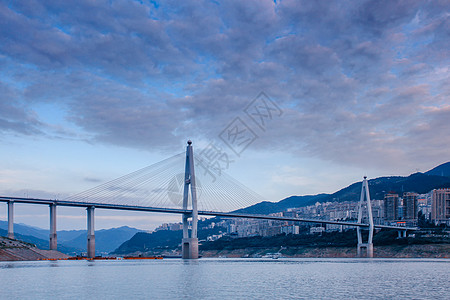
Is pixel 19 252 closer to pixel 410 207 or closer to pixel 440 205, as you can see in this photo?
pixel 440 205

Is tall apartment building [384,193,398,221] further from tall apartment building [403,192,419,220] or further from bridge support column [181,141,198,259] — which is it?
bridge support column [181,141,198,259]

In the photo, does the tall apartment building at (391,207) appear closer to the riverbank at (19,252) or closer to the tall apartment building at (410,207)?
the tall apartment building at (410,207)

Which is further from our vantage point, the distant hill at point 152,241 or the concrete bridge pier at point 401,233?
the distant hill at point 152,241

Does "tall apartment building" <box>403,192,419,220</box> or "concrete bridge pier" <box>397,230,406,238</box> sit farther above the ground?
"tall apartment building" <box>403,192,419,220</box>

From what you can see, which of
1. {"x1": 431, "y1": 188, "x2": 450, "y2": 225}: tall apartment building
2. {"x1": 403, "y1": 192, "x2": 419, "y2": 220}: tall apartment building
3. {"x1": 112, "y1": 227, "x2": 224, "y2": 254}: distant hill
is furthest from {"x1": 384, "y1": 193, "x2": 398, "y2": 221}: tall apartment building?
{"x1": 112, "y1": 227, "x2": 224, "y2": 254}: distant hill

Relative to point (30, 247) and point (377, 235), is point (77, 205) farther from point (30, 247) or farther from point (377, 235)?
point (377, 235)

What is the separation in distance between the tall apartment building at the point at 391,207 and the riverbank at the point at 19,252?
10706 centimetres

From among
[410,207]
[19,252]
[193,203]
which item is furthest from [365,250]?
[19,252]

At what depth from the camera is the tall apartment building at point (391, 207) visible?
486ft

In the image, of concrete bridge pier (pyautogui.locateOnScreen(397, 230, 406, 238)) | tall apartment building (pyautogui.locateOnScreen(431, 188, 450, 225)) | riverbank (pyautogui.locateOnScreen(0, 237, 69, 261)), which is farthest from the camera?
tall apartment building (pyautogui.locateOnScreen(431, 188, 450, 225))

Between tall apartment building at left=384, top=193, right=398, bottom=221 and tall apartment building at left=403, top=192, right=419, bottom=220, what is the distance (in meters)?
3.03

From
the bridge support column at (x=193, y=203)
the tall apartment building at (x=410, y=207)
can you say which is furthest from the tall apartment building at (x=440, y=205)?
the bridge support column at (x=193, y=203)

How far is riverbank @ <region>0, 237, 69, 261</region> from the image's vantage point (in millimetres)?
60438

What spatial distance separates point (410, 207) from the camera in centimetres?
14425
